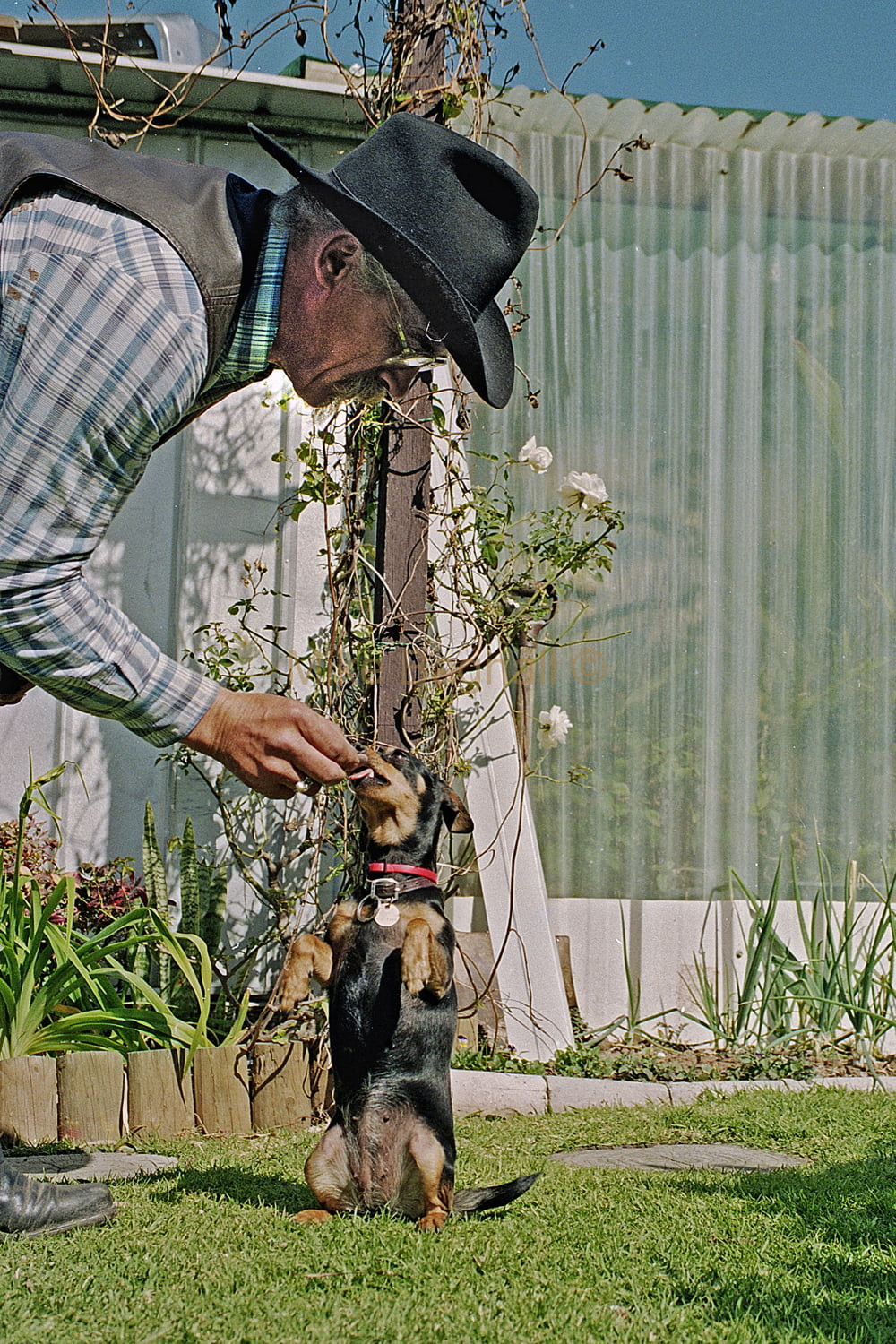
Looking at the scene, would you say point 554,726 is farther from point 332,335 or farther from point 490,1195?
point 332,335

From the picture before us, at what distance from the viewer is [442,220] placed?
6.72 feet

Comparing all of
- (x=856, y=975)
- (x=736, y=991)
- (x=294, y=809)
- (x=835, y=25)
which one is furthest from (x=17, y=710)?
(x=835, y=25)

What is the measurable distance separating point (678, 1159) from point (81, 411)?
278cm

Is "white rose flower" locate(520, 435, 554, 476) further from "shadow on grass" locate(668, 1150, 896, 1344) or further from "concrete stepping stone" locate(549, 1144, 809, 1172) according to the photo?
"shadow on grass" locate(668, 1150, 896, 1344)

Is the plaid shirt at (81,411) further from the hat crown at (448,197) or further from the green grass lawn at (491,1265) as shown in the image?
the green grass lawn at (491,1265)

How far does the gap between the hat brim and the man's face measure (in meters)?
0.06

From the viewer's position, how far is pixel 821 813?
219 inches

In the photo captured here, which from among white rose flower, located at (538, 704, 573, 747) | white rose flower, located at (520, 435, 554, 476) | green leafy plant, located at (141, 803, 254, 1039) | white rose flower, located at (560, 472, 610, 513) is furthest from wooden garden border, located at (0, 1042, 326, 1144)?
white rose flower, located at (520, 435, 554, 476)

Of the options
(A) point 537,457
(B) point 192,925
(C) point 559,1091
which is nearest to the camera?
(C) point 559,1091

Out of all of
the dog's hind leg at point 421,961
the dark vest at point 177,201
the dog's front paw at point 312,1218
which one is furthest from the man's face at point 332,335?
the dog's front paw at point 312,1218

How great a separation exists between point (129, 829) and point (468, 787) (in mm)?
1508

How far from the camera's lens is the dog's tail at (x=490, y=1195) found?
2602 millimetres

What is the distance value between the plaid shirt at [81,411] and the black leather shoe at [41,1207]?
1.29 m

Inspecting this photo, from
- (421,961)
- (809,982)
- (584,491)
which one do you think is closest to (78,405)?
(421,961)
